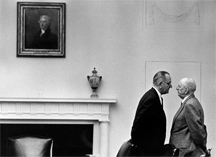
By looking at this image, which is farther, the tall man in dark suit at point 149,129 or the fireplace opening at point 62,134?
the fireplace opening at point 62,134

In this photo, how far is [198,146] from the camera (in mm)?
5520

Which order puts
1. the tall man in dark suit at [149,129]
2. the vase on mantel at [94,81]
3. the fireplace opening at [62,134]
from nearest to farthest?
the tall man in dark suit at [149,129] → the vase on mantel at [94,81] → the fireplace opening at [62,134]

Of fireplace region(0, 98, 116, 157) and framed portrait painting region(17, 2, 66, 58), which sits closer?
fireplace region(0, 98, 116, 157)

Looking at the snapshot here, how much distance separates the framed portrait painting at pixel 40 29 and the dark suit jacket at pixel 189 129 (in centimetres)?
336

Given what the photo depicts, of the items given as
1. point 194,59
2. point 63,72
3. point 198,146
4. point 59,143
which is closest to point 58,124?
point 59,143

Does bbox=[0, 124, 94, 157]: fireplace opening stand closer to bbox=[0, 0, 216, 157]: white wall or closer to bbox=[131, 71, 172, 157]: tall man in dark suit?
bbox=[0, 0, 216, 157]: white wall

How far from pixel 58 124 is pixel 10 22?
84.0 inches

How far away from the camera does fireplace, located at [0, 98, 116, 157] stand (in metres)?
8.20

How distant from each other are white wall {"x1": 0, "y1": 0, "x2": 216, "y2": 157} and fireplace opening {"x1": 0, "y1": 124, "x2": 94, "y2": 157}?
526 mm

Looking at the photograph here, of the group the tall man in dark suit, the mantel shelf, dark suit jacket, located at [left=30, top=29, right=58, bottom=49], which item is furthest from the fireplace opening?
the tall man in dark suit

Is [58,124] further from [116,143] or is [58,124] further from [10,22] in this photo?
[10,22]

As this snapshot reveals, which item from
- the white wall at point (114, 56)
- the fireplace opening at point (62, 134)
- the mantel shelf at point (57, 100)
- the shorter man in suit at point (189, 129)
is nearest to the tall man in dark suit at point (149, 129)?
the shorter man in suit at point (189, 129)

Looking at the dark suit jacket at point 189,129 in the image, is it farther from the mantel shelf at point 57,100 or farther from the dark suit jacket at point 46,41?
the dark suit jacket at point 46,41

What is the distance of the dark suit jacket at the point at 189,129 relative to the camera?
18.1 ft
